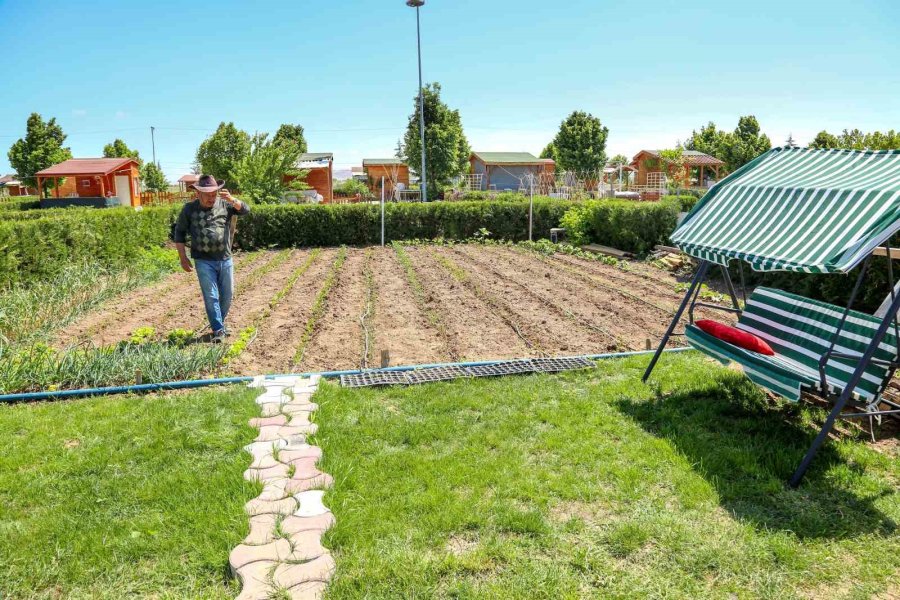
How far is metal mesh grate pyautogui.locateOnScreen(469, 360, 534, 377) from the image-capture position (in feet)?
17.6

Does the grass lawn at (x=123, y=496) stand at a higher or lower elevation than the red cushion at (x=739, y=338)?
lower

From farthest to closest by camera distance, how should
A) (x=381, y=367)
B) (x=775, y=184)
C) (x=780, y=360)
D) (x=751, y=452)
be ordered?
(x=381, y=367), (x=775, y=184), (x=780, y=360), (x=751, y=452)

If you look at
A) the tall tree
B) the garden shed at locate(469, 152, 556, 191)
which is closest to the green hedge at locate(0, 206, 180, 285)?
the garden shed at locate(469, 152, 556, 191)

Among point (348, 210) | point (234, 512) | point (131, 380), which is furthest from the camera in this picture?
point (348, 210)

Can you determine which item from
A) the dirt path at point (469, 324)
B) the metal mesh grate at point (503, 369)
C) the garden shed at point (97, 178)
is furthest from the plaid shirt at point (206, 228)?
the garden shed at point (97, 178)

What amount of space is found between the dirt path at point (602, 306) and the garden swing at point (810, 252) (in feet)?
6.27

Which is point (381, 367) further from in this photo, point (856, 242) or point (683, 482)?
point (856, 242)

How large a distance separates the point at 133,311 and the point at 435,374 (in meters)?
5.46

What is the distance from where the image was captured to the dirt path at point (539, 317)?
21.8 feet

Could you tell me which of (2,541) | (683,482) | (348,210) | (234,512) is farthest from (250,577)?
(348,210)

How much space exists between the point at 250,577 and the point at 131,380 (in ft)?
10.6

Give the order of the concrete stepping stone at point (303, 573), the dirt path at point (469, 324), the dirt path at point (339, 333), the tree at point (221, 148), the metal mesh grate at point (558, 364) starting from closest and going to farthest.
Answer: the concrete stepping stone at point (303, 573) → the metal mesh grate at point (558, 364) → the dirt path at point (339, 333) → the dirt path at point (469, 324) → the tree at point (221, 148)

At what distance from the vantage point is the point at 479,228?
18.5 metres

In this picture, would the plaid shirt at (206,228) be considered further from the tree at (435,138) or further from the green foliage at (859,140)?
the tree at (435,138)
